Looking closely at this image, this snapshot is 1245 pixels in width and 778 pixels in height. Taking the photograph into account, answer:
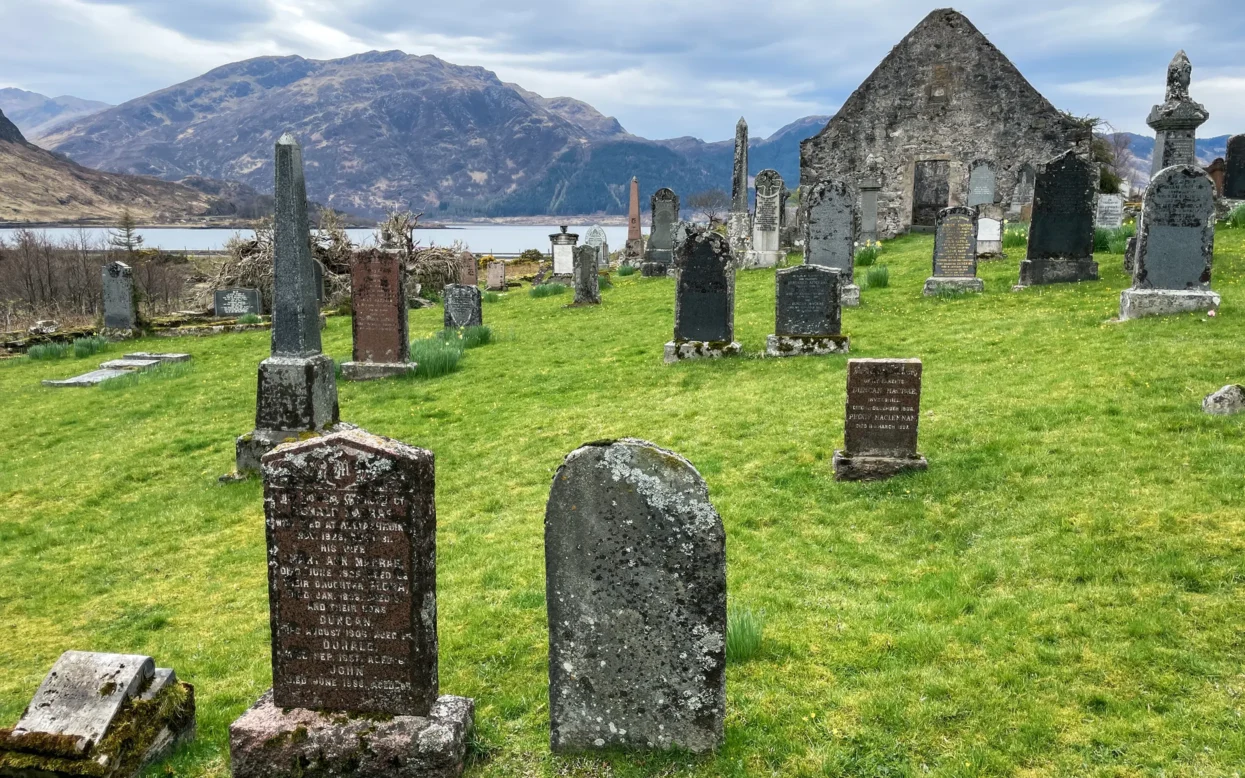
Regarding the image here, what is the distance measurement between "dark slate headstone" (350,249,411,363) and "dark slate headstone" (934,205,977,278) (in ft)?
33.4

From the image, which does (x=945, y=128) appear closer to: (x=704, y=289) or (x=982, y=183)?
(x=982, y=183)

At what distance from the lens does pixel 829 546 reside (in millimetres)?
6023

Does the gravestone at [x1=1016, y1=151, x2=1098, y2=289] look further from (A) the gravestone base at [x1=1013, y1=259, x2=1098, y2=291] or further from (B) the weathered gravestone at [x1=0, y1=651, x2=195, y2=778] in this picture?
(B) the weathered gravestone at [x1=0, y1=651, x2=195, y2=778]

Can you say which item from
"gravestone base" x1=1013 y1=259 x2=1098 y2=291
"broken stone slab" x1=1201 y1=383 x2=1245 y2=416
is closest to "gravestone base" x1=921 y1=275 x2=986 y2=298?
"gravestone base" x1=1013 y1=259 x2=1098 y2=291

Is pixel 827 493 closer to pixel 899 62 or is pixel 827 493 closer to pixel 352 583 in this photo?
pixel 352 583

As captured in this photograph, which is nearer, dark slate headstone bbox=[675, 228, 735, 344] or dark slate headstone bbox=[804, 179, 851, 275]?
dark slate headstone bbox=[675, 228, 735, 344]

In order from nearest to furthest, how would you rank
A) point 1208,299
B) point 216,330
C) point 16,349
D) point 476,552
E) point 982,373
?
point 476,552, point 982,373, point 1208,299, point 16,349, point 216,330

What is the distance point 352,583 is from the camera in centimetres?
377

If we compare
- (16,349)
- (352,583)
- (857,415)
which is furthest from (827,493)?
(16,349)

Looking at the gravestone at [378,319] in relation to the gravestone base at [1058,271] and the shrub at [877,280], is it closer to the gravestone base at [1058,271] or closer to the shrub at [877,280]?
the shrub at [877,280]

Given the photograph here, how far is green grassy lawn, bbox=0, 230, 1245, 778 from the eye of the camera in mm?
3777

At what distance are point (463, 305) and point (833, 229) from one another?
7.72 meters

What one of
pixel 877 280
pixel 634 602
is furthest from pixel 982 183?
pixel 634 602

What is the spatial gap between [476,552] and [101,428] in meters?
8.41
